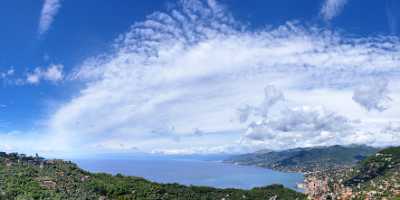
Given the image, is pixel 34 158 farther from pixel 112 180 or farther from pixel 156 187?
pixel 156 187

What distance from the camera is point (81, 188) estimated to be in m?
102

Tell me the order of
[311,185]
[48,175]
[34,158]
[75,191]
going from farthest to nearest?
1. [34,158]
2. [48,175]
3. [75,191]
4. [311,185]

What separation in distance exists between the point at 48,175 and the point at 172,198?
34.7 meters

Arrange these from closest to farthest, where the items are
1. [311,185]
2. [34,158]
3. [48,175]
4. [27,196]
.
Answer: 1. [311,185]
2. [27,196]
3. [48,175]
4. [34,158]

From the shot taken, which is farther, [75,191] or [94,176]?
[94,176]

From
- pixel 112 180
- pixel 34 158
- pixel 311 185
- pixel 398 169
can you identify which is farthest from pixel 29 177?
pixel 398 169

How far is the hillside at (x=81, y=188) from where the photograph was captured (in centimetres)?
8694

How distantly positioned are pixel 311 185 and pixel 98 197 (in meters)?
82.3

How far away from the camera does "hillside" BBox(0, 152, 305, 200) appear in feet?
285

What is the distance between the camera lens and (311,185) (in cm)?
2522

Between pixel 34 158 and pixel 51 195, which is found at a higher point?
pixel 34 158

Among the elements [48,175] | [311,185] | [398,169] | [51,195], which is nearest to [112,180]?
[48,175]

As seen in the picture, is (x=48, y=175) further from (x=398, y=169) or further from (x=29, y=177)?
(x=398, y=169)

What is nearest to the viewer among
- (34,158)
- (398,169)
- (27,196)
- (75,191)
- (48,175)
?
(27,196)
